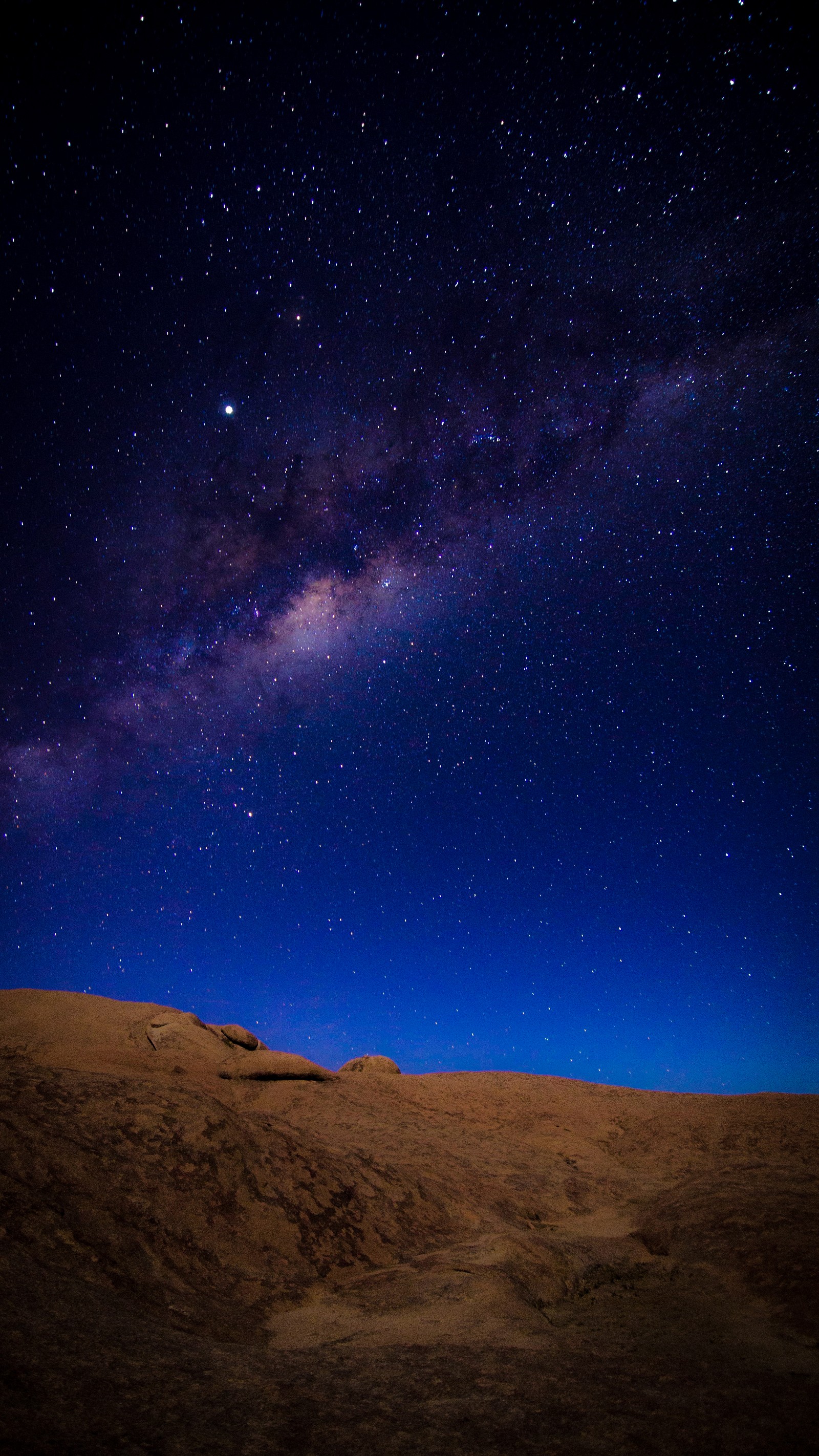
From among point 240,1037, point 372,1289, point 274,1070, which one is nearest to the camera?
point 372,1289

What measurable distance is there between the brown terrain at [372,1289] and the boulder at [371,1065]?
20.2 ft

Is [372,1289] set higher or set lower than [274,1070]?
lower

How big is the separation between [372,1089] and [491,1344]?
39.8 feet

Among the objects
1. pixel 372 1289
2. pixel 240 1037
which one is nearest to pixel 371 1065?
pixel 240 1037

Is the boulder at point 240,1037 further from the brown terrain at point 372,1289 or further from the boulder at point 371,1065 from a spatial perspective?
the brown terrain at point 372,1289

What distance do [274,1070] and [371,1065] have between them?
427 cm

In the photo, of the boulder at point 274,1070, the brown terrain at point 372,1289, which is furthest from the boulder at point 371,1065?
the brown terrain at point 372,1289

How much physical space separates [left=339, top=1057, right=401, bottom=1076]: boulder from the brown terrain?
6149 mm

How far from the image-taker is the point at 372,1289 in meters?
5.48

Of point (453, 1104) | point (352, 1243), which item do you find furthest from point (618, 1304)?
point (453, 1104)

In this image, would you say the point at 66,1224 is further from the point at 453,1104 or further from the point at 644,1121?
the point at 644,1121

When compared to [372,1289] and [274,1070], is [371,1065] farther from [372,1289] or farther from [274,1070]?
[372,1289]

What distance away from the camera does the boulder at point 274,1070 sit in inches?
551

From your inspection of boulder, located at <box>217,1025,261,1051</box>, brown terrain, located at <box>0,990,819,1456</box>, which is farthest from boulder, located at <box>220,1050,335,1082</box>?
brown terrain, located at <box>0,990,819,1456</box>
